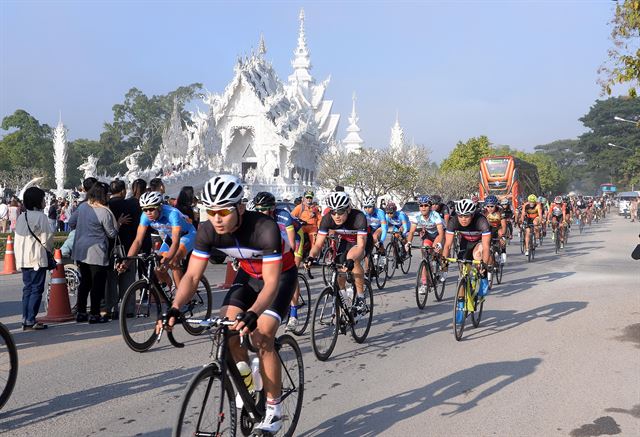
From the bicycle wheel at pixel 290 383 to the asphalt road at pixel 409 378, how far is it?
1.03 feet

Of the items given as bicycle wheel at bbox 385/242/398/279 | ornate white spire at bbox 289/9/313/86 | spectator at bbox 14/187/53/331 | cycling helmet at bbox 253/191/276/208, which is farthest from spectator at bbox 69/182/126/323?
ornate white spire at bbox 289/9/313/86

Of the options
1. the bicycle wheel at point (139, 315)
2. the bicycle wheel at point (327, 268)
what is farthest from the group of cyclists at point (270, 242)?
the bicycle wheel at point (139, 315)

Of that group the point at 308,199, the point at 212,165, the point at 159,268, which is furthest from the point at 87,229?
the point at 212,165

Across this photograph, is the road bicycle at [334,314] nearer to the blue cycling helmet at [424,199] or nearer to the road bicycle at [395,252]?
the blue cycling helmet at [424,199]

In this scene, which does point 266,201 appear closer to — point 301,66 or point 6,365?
point 6,365

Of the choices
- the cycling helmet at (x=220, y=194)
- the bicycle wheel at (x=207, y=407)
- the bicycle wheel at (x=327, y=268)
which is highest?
the cycling helmet at (x=220, y=194)

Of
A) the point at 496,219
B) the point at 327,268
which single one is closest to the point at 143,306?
the point at 327,268

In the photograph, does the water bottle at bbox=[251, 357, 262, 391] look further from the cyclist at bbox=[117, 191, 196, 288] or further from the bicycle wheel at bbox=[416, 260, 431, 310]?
the bicycle wheel at bbox=[416, 260, 431, 310]

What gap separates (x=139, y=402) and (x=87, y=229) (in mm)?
3920

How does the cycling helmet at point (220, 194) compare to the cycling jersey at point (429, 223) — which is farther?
the cycling jersey at point (429, 223)

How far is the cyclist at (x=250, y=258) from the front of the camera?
13.9 feet

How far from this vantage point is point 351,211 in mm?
8766

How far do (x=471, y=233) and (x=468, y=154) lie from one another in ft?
218

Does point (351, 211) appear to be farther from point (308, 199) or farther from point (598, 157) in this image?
point (598, 157)
